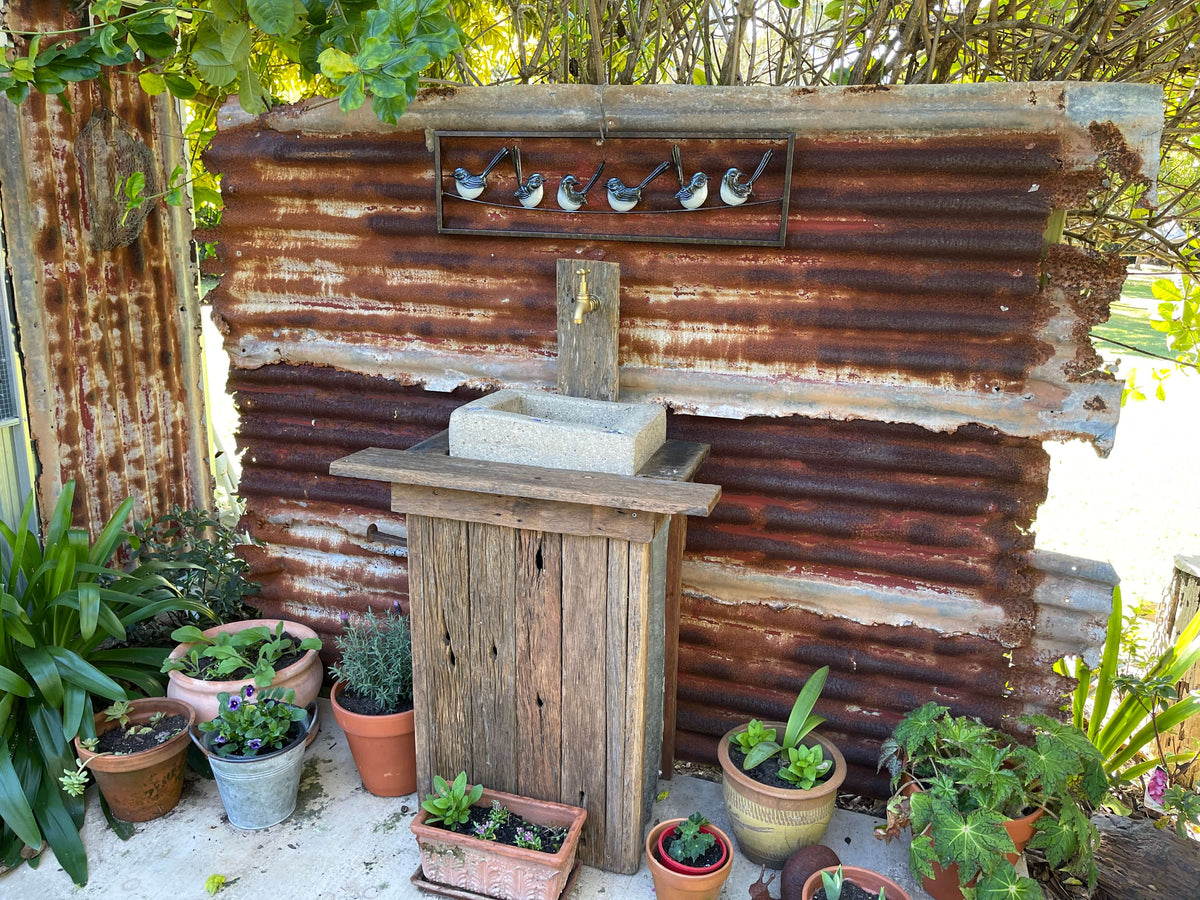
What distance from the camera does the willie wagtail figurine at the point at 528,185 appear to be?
353 centimetres

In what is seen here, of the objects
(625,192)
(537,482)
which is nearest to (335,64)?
(625,192)

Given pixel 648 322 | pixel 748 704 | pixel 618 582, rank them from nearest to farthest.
→ pixel 618 582, pixel 648 322, pixel 748 704

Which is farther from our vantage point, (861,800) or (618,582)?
(861,800)

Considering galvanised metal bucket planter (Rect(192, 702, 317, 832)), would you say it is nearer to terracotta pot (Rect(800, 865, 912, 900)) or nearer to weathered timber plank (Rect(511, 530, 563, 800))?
weathered timber plank (Rect(511, 530, 563, 800))

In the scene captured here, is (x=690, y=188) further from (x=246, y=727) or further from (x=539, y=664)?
(x=246, y=727)

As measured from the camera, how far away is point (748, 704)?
12.9 ft

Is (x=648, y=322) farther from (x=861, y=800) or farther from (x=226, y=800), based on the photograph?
(x=226, y=800)

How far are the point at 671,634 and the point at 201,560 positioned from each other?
8.43ft

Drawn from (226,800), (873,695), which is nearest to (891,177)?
(873,695)

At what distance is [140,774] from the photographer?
11.4ft

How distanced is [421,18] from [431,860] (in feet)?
9.54

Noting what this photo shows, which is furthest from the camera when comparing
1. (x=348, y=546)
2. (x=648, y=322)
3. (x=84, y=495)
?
(x=84, y=495)

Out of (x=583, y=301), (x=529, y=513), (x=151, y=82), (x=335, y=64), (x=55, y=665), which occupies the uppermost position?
(x=151, y=82)

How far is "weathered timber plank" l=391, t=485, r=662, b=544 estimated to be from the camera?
3.01m
